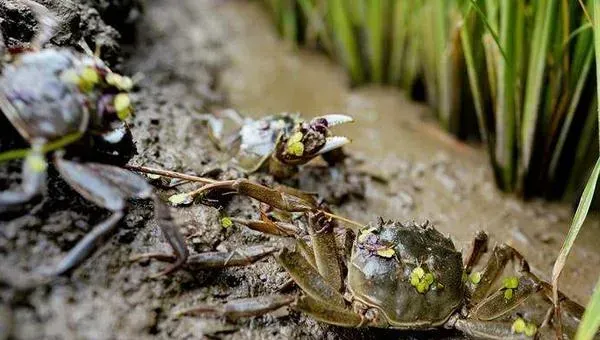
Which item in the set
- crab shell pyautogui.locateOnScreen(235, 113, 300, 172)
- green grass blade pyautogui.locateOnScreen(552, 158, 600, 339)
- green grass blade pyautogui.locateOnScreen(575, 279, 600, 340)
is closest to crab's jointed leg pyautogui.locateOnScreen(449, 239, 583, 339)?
A: green grass blade pyautogui.locateOnScreen(552, 158, 600, 339)

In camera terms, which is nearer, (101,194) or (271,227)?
(101,194)

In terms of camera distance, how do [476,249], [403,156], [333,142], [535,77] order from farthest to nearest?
[403,156] < [535,77] < [333,142] < [476,249]

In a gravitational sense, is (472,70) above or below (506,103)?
above

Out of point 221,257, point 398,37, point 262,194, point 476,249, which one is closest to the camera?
point 221,257

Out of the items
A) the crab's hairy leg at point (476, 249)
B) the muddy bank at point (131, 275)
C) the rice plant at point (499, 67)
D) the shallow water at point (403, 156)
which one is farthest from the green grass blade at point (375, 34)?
the crab's hairy leg at point (476, 249)

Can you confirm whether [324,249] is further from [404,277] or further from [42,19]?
[42,19]

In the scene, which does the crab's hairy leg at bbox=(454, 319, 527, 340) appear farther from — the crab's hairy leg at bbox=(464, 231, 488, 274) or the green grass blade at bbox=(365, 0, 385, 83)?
the green grass blade at bbox=(365, 0, 385, 83)

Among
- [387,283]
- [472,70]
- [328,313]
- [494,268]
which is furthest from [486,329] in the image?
[472,70]
